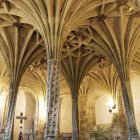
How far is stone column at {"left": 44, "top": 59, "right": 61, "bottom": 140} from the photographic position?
943 centimetres

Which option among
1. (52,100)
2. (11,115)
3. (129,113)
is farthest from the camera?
(11,115)

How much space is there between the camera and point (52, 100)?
10117 mm

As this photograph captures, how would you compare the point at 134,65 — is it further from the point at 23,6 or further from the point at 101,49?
the point at 23,6

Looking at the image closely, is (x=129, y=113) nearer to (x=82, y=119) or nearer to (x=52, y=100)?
(x=52, y=100)

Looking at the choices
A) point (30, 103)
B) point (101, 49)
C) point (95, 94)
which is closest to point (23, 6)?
point (101, 49)

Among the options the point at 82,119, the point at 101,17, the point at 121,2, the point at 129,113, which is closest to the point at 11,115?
the point at 129,113

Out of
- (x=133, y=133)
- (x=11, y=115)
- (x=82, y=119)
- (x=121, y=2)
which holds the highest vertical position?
(x=121, y=2)

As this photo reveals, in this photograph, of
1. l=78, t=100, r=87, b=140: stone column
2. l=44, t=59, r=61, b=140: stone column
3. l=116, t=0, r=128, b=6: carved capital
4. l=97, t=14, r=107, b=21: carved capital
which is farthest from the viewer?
l=78, t=100, r=87, b=140: stone column

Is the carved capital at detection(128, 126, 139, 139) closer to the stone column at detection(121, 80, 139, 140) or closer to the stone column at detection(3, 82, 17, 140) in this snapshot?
the stone column at detection(121, 80, 139, 140)

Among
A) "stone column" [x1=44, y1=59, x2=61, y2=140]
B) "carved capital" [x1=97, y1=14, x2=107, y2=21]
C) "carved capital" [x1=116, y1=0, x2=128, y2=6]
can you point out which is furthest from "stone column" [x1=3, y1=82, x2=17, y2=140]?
"carved capital" [x1=116, y1=0, x2=128, y2=6]

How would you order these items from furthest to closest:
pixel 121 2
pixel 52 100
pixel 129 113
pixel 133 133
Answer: pixel 129 113 < pixel 133 133 < pixel 121 2 < pixel 52 100

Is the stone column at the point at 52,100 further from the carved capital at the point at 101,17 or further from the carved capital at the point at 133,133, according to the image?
the carved capital at the point at 133,133

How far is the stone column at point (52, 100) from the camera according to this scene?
9.43 meters

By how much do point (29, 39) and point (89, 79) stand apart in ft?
36.0
